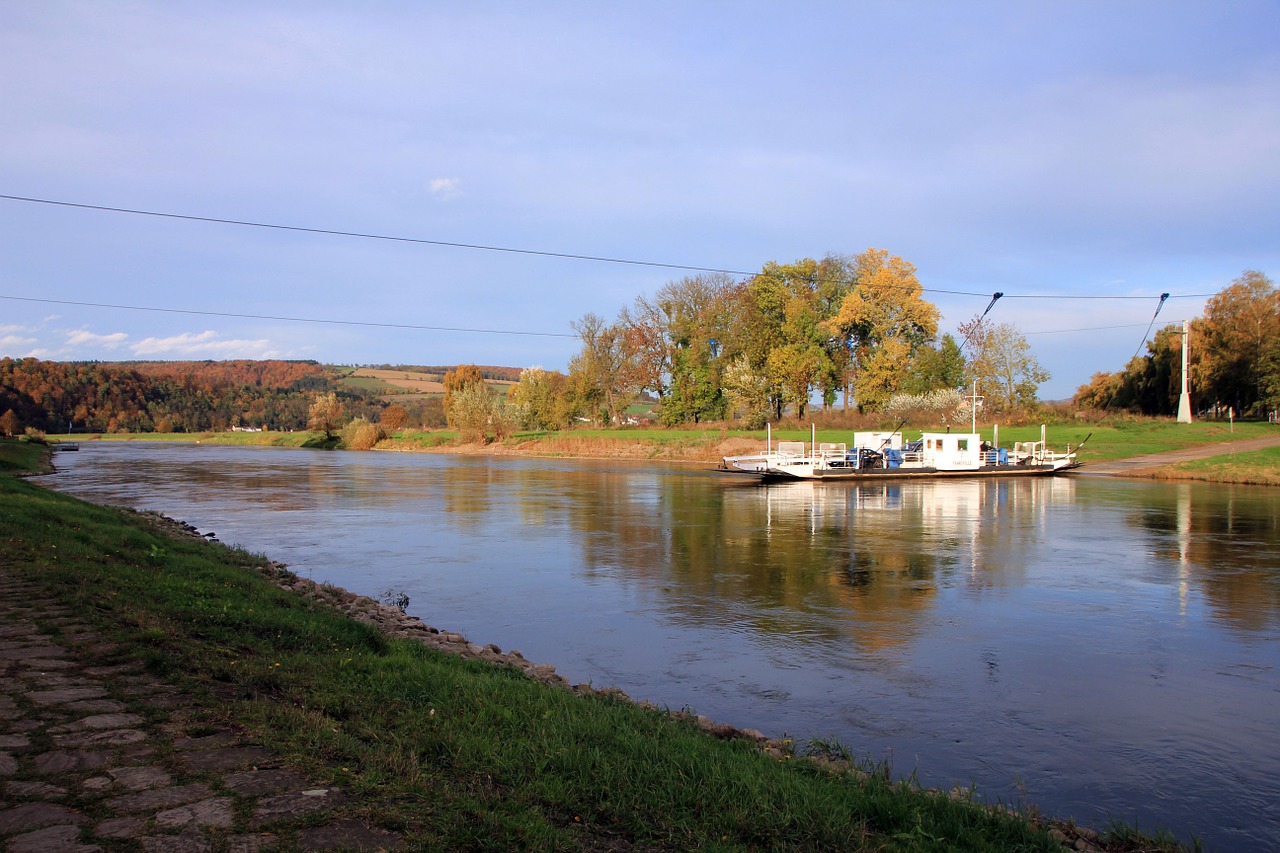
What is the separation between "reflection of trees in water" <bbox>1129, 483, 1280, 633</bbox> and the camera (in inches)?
479

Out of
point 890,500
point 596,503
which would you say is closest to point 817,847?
point 596,503

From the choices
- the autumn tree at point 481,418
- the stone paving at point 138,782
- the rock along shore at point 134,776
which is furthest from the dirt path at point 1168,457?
the autumn tree at point 481,418

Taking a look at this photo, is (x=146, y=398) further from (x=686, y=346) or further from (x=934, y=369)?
(x=934, y=369)

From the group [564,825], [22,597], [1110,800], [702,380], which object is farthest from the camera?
[702,380]

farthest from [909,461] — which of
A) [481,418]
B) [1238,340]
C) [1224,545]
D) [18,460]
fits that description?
[481,418]

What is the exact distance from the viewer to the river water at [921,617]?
661 centimetres

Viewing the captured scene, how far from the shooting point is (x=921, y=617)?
11.3 metres

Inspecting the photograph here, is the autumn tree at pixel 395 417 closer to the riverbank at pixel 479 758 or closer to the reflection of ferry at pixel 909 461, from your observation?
the reflection of ferry at pixel 909 461

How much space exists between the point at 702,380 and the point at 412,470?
86.9ft

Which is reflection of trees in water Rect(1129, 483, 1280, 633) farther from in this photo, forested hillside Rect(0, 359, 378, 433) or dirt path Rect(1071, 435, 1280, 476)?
forested hillside Rect(0, 359, 378, 433)

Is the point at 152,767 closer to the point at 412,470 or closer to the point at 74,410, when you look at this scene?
the point at 412,470

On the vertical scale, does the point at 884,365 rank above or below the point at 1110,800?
above

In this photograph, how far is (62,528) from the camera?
39.9 feet

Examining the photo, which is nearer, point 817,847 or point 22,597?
point 817,847
